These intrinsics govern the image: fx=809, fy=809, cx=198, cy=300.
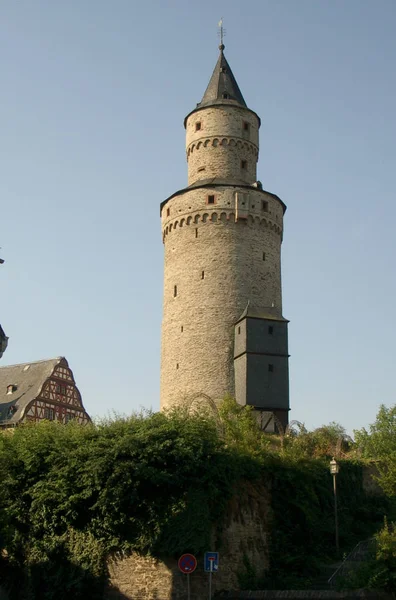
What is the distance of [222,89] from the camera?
37.2 meters

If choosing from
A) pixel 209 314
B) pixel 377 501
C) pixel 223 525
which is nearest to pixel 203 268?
pixel 209 314

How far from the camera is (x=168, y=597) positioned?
60.3ft

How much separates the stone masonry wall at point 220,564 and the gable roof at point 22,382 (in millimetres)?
22254

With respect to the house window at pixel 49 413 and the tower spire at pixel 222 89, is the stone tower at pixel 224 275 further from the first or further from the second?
the house window at pixel 49 413

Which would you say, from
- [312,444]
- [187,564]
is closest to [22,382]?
[312,444]

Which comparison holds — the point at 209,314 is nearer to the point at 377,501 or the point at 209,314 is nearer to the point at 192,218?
the point at 192,218

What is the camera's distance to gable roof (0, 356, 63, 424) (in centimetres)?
4162

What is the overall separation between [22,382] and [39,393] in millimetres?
1840

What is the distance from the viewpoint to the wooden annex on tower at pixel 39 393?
137 feet

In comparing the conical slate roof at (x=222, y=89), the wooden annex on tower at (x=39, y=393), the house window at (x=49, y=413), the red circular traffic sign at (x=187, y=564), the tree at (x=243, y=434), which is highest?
the conical slate roof at (x=222, y=89)

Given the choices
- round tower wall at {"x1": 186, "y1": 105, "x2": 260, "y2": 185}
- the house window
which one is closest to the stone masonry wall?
round tower wall at {"x1": 186, "y1": 105, "x2": 260, "y2": 185}

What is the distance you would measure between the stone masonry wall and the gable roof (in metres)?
22.3

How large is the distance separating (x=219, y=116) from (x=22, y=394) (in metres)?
17.9

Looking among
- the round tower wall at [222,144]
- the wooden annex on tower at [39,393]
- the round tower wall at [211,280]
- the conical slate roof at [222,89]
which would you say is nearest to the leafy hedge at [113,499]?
the round tower wall at [211,280]
